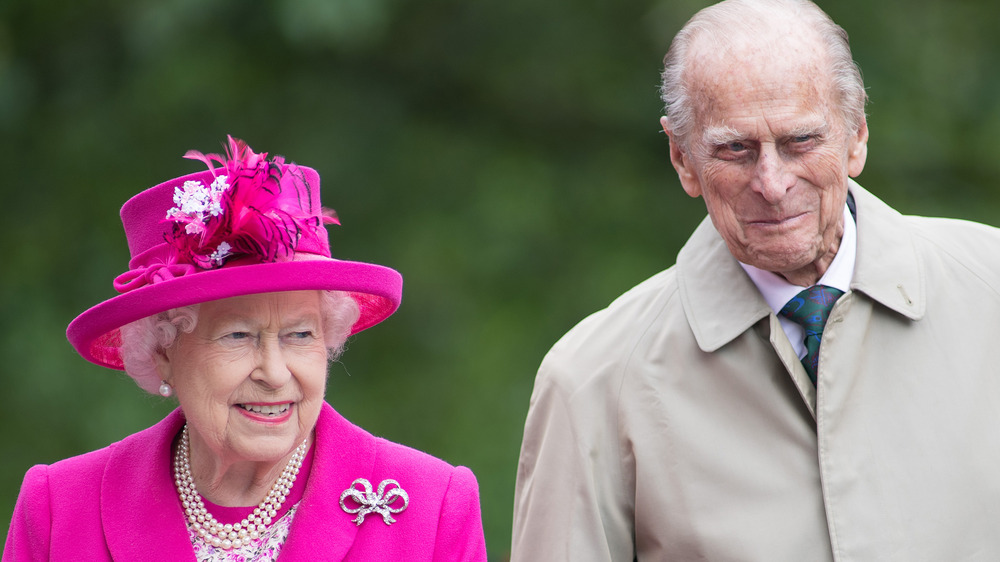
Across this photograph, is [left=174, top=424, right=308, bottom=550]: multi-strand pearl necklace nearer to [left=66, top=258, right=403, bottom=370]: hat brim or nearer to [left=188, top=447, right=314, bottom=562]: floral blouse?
[left=188, top=447, right=314, bottom=562]: floral blouse

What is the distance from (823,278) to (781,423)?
363mm

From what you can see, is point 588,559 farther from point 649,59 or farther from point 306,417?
point 649,59

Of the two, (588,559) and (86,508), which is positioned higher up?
(86,508)

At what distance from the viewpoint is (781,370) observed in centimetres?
322

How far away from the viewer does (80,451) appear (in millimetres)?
6723

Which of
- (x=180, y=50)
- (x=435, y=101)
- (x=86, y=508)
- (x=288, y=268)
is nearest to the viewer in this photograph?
(x=288, y=268)

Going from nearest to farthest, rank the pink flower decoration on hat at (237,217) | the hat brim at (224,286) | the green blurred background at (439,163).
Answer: the hat brim at (224,286) → the pink flower decoration on hat at (237,217) → the green blurred background at (439,163)

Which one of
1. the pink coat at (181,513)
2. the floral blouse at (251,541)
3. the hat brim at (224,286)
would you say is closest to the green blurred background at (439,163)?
A: the pink coat at (181,513)

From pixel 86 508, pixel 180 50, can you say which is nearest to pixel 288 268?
pixel 86 508

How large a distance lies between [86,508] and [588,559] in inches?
46.1

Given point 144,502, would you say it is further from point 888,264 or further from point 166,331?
point 888,264

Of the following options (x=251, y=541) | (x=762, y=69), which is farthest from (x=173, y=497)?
(x=762, y=69)

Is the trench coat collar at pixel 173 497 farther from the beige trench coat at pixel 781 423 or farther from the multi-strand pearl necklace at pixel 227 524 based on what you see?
the beige trench coat at pixel 781 423

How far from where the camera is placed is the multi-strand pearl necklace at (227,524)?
10.8 ft
